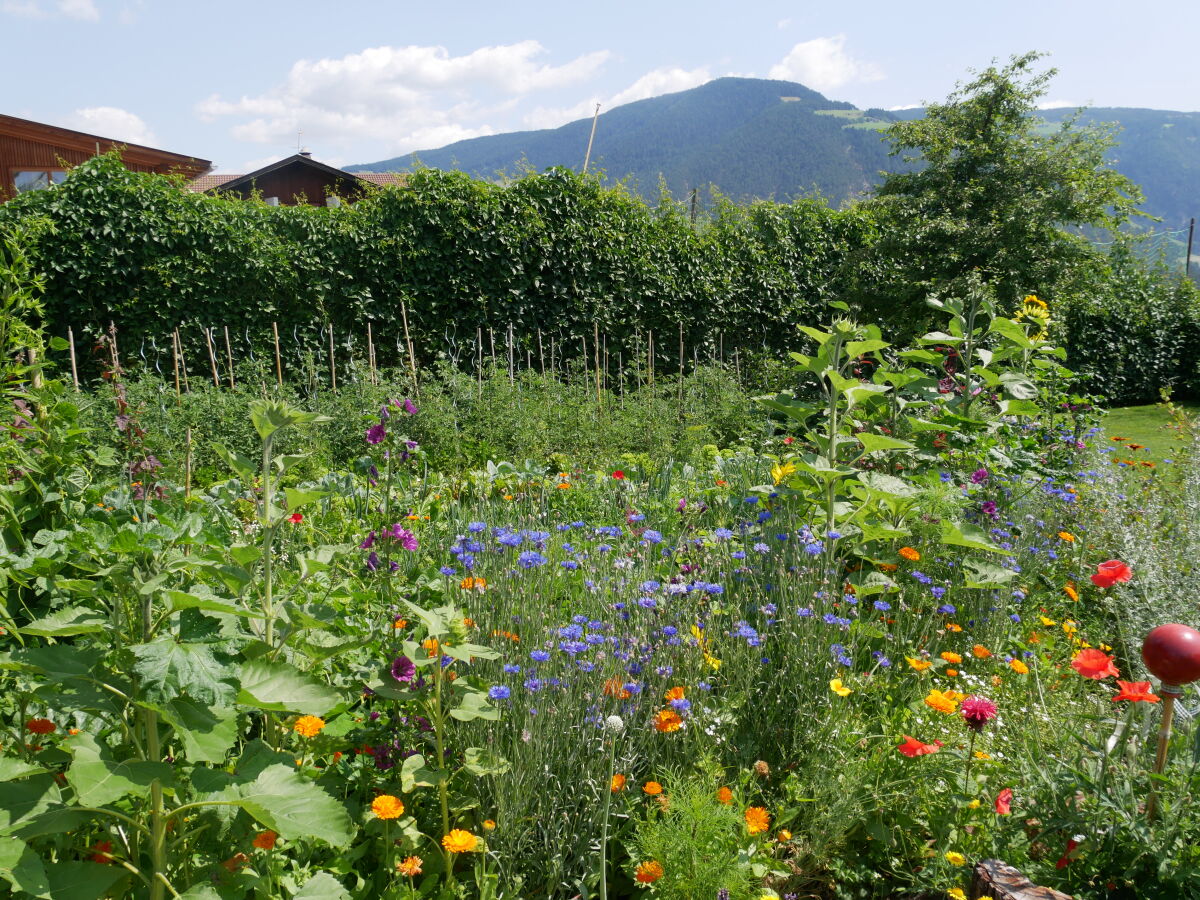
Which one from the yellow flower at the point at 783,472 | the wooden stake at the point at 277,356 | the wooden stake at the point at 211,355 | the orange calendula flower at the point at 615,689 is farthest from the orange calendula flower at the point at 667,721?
the wooden stake at the point at 211,355

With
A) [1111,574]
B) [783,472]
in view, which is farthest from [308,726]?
[783,472]

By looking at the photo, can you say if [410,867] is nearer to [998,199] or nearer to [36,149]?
[998,199]

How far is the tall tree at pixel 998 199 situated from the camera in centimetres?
812

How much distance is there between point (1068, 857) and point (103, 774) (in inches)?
71.6

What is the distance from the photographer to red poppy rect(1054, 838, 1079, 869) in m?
1.49

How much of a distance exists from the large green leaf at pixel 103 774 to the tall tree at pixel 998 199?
8306 millimetres

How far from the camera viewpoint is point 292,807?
3.92ft

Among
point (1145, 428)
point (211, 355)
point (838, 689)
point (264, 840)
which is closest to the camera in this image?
point (264, 840)

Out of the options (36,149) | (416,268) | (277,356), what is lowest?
(277,356)

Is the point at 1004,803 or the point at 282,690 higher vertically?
the point at 282,690

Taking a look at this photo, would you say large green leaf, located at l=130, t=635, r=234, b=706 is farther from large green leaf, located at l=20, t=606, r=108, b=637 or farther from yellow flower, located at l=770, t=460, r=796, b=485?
yellow flower, located at l=770, t=460, r=796, b=485

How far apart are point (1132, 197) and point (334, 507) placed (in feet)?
33.1

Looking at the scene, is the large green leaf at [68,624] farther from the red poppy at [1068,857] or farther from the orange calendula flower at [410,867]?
the red poppy at [1068,857]

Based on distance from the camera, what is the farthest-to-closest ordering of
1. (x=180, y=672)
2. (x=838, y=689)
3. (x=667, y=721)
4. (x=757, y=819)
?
1. (x=838, y=689)
2. (x=667, y=721)
3. (x=757, y=819)
4. (x=180, y=672)
